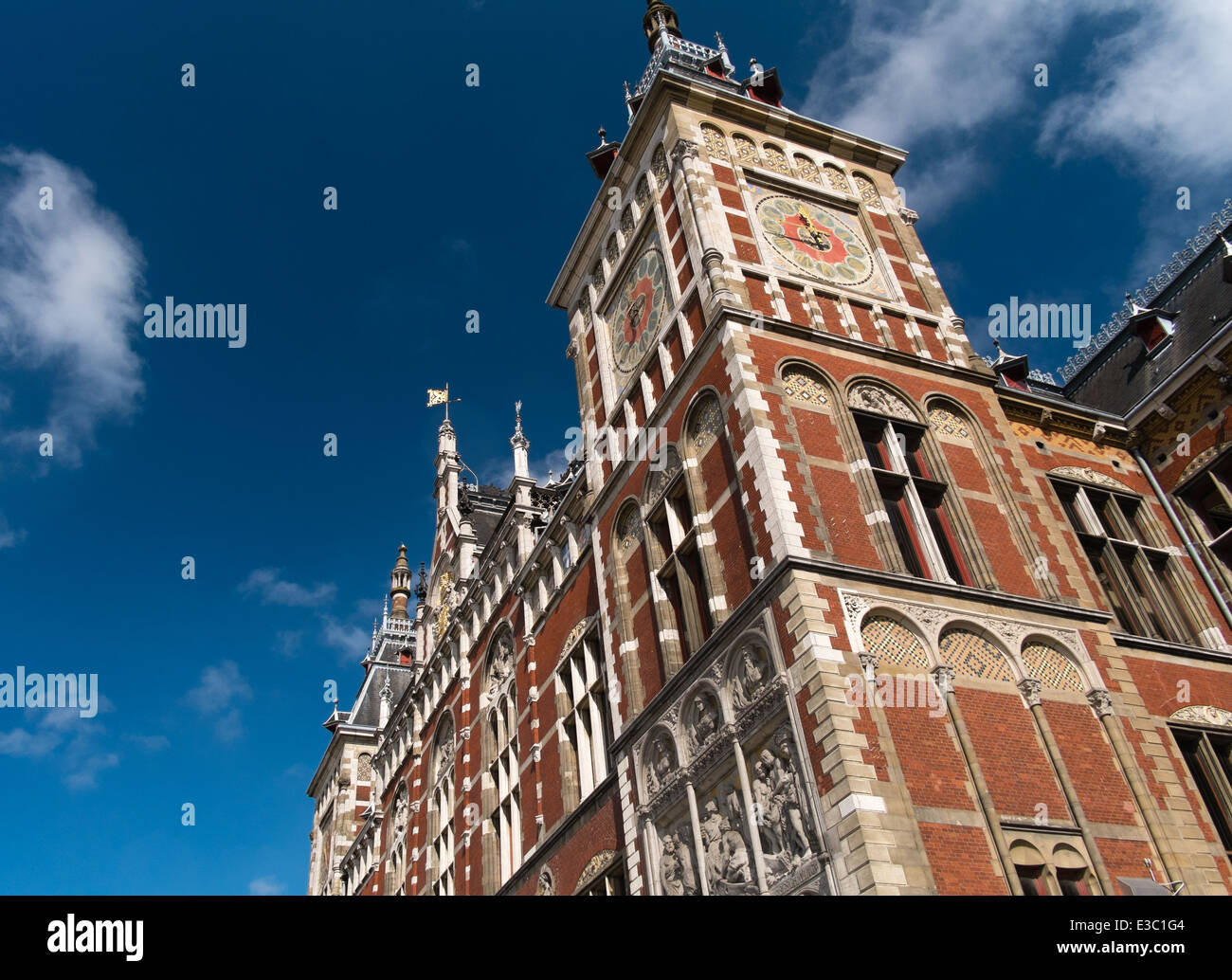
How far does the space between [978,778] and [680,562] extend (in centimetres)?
704

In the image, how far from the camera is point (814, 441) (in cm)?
1791

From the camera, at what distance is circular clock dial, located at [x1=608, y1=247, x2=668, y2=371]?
2325 centimetres

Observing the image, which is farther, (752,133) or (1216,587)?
(752,133)

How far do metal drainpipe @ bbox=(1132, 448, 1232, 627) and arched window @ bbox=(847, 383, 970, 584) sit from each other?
7520 millimetres

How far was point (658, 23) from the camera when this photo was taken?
105 feet

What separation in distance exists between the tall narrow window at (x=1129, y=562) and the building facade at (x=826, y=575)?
0.24 ft

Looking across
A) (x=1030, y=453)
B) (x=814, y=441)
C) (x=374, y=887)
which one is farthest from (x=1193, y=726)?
(x=374, y=887)

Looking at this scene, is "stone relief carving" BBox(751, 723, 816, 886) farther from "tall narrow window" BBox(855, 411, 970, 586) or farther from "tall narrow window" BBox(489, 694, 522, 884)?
"tall narrow window" BBox(489, 694, 522, 884)

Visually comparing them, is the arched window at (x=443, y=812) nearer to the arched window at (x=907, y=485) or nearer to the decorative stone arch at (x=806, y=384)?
the arched window at (x=907, y=485)

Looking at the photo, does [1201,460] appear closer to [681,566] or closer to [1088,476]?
[1088,476]

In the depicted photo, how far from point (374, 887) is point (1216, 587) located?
29.6m

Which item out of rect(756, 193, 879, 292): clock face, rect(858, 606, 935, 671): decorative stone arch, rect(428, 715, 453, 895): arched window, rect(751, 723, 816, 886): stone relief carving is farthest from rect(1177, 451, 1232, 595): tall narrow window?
rect(428, 715, 453, 895): arched window
